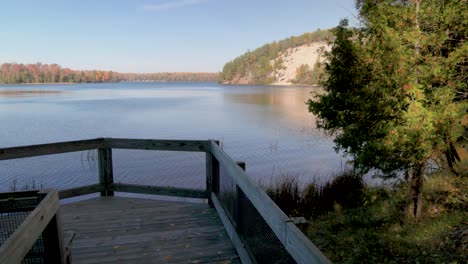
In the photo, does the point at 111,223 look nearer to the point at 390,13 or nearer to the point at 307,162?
the point at 390,13

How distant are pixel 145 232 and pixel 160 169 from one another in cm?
897

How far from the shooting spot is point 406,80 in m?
5.30

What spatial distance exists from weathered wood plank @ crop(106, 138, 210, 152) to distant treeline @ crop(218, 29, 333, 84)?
159435 mm

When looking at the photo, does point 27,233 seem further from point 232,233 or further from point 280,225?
point 232,233

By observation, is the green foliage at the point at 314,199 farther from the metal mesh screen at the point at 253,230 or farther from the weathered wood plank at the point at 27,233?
the weathered wood plank at the point at 27,233

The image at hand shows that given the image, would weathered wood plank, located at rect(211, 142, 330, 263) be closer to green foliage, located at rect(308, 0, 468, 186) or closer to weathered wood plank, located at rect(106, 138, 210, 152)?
weathered wood plank, located at rect(106, 138, 210, 152)

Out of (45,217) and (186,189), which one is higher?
(45,217)

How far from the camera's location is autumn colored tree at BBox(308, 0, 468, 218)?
17.2ft

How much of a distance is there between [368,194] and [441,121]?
288cm

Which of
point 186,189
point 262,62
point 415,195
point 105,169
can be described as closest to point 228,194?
point 186,189

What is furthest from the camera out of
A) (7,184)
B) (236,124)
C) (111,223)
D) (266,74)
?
(266,74)

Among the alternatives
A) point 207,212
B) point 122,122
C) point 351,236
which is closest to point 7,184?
point 207,212

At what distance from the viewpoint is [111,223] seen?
489cm

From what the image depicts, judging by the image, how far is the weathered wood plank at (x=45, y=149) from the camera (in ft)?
16.3
